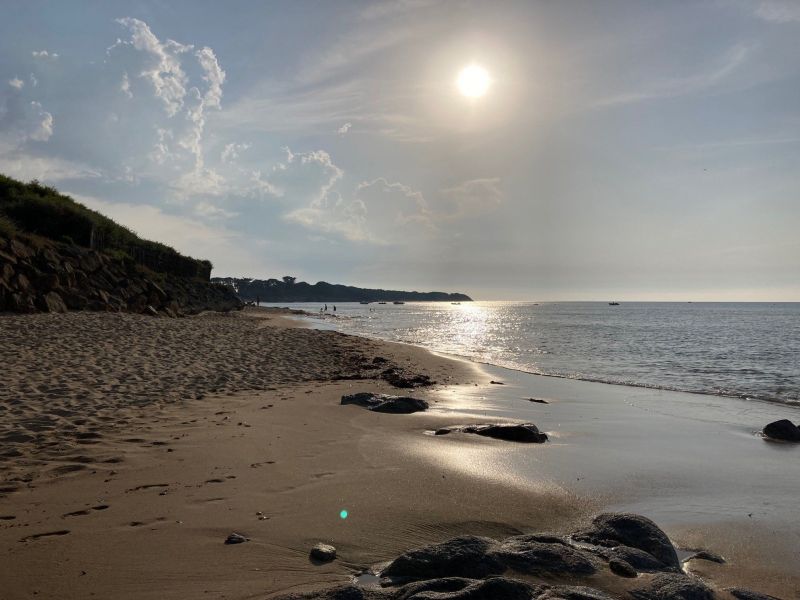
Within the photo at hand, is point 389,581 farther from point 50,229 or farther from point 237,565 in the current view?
point 50,229

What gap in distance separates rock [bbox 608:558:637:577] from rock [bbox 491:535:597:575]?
142 mm

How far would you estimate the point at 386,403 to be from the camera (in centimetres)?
1035

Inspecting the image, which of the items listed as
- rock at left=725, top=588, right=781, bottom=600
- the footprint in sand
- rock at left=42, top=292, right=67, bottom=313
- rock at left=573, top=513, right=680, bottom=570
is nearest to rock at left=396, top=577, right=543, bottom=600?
rock at left=573, top=513, right=680, bottom=570

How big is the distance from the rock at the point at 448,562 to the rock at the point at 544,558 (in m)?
0.11

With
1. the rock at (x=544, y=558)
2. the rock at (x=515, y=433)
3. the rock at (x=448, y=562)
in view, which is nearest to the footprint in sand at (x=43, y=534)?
the rock at (x=448, y=562)

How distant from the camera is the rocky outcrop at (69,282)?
18.7 metres

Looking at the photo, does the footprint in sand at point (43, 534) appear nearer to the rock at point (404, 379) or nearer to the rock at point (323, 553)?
the rock at point (323, 553)

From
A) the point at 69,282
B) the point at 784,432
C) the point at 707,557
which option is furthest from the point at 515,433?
the point at 69,282

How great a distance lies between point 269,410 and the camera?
970 centimetres

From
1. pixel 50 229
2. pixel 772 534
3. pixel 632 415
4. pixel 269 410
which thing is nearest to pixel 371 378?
pixel 269 410

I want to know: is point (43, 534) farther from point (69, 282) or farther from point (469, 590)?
point (69, 282)

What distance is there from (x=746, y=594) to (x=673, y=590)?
70cm

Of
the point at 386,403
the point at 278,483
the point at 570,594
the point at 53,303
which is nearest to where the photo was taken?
the point at 570,594

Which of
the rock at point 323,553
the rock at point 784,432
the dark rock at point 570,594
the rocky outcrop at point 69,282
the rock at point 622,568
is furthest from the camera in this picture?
the rocky outcrop at point 69,282
